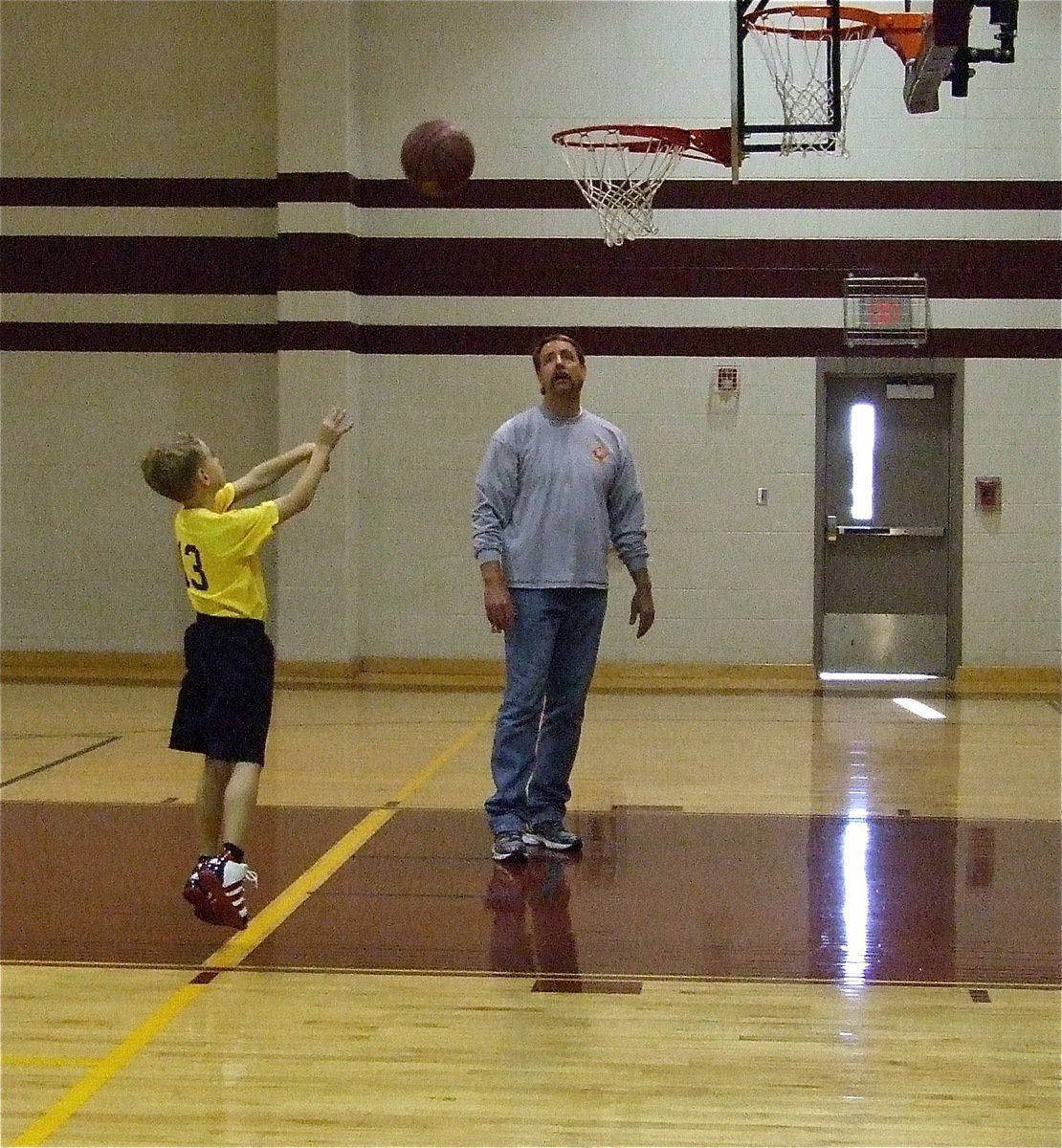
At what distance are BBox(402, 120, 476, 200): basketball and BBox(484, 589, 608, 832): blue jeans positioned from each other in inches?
114

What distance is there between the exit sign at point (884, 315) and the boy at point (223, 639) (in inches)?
323

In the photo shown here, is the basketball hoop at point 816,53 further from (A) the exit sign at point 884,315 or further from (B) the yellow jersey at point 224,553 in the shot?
(B) the yellow jersey at point 224,553

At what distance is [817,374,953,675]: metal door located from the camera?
1257cm

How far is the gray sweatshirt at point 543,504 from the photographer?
227 inches

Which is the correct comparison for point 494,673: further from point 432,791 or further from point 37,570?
point 432,791

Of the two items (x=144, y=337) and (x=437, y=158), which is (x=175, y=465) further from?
(x=144, y=337)

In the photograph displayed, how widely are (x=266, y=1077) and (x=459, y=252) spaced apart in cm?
965

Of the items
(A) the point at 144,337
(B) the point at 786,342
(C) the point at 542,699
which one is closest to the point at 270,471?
(C) the point at 542,699

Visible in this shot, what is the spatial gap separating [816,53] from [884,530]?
3.52 metres

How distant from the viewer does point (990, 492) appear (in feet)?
40.4

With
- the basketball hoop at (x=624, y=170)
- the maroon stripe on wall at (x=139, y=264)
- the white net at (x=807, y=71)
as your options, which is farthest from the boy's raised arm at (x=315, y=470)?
the maroon stripe on wall at (x=139, y=264)

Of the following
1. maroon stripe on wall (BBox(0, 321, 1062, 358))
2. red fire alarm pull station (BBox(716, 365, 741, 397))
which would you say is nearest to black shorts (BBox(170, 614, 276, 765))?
maroon stripe on wall (BBox(0, 321, 1062, 358))

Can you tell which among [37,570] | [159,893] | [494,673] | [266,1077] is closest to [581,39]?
[494,673]

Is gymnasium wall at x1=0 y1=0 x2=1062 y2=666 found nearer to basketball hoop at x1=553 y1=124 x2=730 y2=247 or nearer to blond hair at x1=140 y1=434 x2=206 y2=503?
basketball hoop at x1=553 y1=124 x2=730 y2=247
